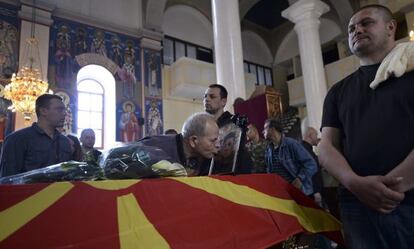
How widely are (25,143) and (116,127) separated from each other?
740cm

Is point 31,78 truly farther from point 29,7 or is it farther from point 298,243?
point 298,243

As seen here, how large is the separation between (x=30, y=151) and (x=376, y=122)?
245 centimetres

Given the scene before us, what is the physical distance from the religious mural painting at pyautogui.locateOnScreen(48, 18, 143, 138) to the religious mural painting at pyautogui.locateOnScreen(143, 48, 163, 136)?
26 centimetres

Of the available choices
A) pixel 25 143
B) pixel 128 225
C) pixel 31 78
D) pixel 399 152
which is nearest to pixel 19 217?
pixel 128 225

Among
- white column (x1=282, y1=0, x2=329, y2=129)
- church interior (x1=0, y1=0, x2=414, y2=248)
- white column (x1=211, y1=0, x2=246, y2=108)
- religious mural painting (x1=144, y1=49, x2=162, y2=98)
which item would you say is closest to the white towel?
white column (x1=211, y1=0, x2=246, y2=108)

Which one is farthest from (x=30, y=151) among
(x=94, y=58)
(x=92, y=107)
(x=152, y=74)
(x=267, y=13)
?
(x=267, y=13)

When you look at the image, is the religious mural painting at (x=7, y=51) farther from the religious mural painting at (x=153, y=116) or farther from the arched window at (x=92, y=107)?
the religious mural painting at (x=153, y=116)

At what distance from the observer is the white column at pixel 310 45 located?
351 inches

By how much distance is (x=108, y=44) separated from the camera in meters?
10.2

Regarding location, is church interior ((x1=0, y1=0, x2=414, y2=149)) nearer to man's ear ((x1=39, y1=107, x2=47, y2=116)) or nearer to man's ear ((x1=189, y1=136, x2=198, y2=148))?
man's ear ((x1=39, y1=107, x2=47, y2=116))

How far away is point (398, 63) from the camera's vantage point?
4.33ft

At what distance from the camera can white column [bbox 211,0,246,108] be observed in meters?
5.43

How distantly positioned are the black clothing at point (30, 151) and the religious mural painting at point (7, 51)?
20.4 feet

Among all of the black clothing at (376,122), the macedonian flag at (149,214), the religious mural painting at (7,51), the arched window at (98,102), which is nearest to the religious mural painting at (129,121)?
the arched window at (98,102)
